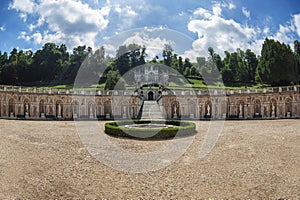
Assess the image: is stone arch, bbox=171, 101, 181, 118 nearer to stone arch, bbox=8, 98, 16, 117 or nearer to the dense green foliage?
the dense green foliage

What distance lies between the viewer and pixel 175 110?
5169 centimetres

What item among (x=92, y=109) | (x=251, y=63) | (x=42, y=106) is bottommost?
(x=92, y=109)

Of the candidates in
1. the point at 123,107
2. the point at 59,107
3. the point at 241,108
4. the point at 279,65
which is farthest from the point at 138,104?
the point at 279,65

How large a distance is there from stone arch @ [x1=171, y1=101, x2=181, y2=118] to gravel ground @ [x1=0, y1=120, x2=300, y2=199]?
31.2m

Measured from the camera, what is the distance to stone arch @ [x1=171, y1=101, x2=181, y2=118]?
169 feet

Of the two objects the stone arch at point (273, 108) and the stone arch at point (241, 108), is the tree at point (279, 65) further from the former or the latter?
the stone arch at point (241, 108)

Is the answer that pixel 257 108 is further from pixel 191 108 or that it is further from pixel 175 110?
pixel 175 110

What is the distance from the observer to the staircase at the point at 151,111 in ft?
149

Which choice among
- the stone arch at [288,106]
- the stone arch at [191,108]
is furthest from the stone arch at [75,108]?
the stone arch at [288,106]

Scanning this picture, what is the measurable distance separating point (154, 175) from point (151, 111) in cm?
3256

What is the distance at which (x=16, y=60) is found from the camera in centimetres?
8075

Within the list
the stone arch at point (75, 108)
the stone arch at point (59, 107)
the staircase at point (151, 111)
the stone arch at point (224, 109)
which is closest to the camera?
the staircase at point (151, 111)

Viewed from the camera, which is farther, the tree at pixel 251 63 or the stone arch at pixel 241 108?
the tree at pixel 251 63

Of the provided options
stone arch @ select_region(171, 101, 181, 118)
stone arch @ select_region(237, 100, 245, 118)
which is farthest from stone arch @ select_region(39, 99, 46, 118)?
stone arch @ select_region(237, 100, 245, 118)
